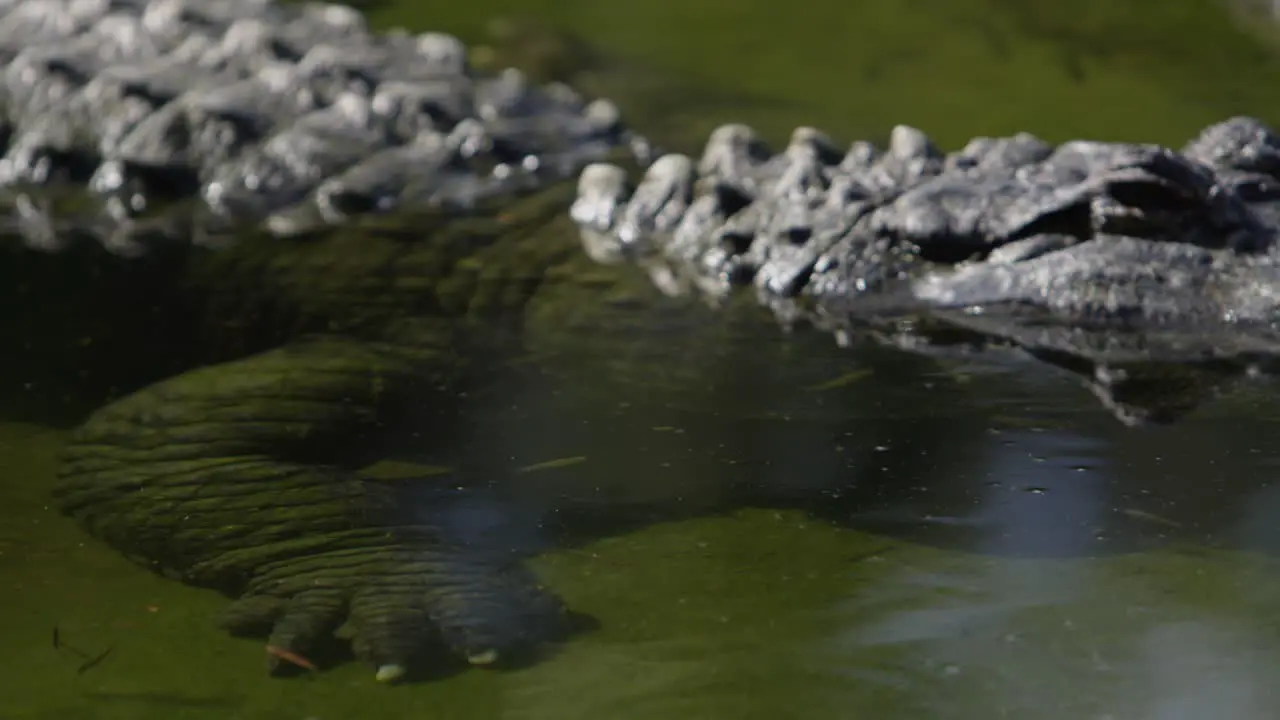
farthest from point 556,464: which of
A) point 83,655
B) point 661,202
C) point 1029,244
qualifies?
point 661,202

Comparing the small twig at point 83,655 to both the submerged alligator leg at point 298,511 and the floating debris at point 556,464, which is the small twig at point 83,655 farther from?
the floating debris at point 556,464

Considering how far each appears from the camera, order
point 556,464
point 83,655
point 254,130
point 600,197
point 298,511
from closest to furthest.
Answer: point 83,655 → point 298,511 → point 556,464 → point 600,197 → point 254,130

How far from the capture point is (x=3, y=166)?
584 centimetres

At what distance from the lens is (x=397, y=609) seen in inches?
108

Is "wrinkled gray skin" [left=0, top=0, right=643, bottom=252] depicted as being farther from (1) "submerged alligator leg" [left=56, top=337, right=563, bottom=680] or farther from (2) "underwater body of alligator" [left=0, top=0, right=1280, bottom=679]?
(1) "submerged alligator leg" [left=56, top=337, right=563, bottom=680]

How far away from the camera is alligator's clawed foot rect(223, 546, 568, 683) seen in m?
2.63

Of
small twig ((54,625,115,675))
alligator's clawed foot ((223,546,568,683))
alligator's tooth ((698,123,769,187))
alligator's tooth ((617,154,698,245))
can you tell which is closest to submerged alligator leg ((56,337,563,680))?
alligator's clawed foot ((223,546,568,683))

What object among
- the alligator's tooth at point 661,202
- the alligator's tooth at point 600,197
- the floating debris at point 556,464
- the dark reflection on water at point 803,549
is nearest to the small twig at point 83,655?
the dark reflection on water at point 803,549

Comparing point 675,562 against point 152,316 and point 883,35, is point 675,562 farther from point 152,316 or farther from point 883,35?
point 883,35

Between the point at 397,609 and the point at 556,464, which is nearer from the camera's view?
the point at 397,609

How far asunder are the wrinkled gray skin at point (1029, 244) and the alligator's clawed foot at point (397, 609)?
1481 mm

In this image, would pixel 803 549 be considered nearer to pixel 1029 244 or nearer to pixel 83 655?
pixel 83 655

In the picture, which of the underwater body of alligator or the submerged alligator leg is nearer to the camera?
the submerged alligator leg

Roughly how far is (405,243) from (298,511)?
1.96 meters
